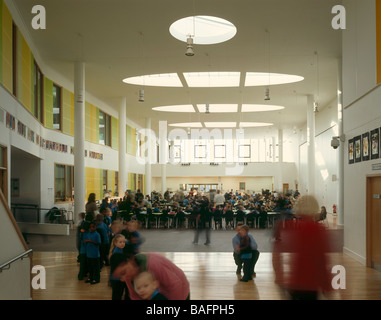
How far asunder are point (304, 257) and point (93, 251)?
478 centimetres

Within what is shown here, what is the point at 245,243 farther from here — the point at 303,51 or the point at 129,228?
the point at 303,51

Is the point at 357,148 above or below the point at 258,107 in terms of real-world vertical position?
below

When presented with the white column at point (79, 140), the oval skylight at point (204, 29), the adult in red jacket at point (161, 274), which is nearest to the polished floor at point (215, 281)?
the adult in red jacket at point (161, 274)

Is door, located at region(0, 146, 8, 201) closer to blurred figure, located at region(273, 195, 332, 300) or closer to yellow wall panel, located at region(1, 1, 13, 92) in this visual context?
yellow wall panel, located at region(1, 1, 13, 92)

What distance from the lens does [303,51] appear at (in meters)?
13.8

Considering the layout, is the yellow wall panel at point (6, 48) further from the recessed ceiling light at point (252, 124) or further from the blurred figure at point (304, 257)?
the recessed ceiling light at point (252, 124)

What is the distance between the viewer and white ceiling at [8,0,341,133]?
10.3 meters

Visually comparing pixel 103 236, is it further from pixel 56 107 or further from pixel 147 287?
pixel 56 107

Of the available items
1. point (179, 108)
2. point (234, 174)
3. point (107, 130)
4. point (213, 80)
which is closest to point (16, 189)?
point (107, 130)

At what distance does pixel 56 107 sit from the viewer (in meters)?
16.8

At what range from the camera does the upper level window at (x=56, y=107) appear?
16.5 meters
